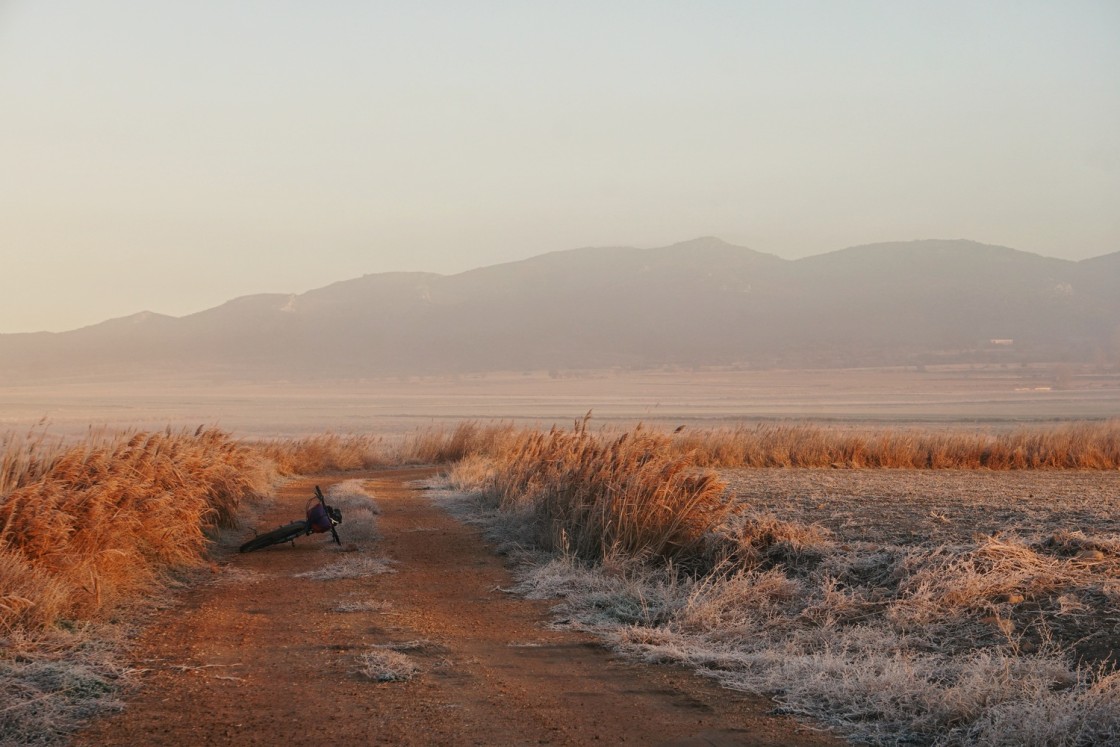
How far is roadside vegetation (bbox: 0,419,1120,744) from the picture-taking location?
6271 mm

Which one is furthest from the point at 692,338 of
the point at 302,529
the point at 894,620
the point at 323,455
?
the point at 894,620

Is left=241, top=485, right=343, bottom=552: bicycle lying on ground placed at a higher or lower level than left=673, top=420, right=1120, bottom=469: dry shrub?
higher

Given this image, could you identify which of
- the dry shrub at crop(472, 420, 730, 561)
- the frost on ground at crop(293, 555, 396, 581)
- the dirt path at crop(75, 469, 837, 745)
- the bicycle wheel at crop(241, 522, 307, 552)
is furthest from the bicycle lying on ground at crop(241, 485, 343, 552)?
the dry shrub at crop(472, 420, 730, 561)

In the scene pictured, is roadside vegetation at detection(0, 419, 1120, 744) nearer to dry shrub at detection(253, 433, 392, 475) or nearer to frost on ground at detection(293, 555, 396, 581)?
frost on ground at detection(293, 555, 396, 581)

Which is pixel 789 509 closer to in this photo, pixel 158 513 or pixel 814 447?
pixel 158 513

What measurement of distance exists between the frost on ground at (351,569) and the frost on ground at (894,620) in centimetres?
164

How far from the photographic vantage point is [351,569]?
37.0 feet

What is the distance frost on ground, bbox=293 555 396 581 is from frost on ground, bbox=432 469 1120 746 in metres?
1.64

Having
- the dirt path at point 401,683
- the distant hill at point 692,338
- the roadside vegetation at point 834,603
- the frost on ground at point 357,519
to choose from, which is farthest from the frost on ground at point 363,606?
the distant hill at point 692,338

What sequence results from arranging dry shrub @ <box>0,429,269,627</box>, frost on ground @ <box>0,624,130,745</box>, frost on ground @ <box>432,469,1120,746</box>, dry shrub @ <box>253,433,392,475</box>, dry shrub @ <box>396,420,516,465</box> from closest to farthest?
1. frost on ground @ <box>0,624,130,745</box>
2. frost on ground @ <box>432,469,1120,746</box>
3. dry shrub @ <box>0,429,269,627</box>
4. dry shrub @ <box>253,433,392,475</box>
5. dry shrub @ <box>396,420,516,465</box>

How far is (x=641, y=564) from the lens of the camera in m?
11.0

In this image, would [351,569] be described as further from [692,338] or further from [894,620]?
[692,338]

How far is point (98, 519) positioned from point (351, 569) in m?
2.77

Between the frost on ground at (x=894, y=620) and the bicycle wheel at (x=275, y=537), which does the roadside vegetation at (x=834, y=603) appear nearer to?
the frost on ground at (x=894, y=620)
